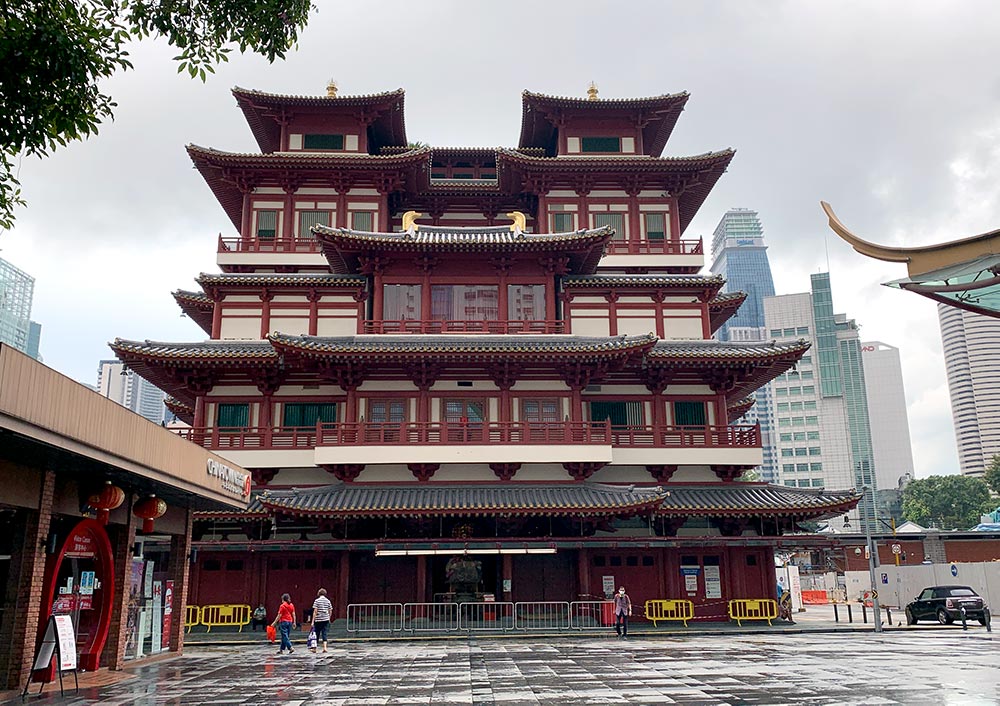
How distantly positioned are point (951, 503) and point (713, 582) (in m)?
81.6

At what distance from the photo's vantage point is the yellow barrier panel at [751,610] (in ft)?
100

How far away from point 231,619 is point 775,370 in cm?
2430

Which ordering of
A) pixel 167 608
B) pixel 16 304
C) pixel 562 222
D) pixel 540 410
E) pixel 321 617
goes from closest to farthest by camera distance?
pixel 167 608
pixel 321 617
pixel 540 410
pixel 562 222
pixel 16 304

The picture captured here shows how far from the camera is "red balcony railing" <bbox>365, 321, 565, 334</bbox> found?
33188 mm

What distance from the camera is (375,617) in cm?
2883

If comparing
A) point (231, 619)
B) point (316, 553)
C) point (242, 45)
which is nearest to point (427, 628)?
point (316, 553)

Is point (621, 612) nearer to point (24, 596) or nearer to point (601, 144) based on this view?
point (24, 596)

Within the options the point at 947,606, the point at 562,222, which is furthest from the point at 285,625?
the point at 947,606

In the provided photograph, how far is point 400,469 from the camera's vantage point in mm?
31328

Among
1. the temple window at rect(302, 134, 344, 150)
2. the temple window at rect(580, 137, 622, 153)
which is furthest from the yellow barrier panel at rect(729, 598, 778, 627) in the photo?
the temple window at rect(302, 134, 344, 150)

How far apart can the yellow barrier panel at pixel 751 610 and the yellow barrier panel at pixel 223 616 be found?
18.5 meters

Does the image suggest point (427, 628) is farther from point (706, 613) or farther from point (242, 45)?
point (242, 45)

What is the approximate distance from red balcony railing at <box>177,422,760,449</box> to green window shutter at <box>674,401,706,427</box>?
976 millimetres

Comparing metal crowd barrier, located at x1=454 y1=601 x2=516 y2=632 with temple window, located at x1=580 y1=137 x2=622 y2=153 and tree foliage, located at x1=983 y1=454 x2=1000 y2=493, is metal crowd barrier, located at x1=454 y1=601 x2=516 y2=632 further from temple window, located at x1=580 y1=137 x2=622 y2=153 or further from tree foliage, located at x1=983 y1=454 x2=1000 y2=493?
tree foliage, located at x1=983 y1=454 x2=1000 y2=493
